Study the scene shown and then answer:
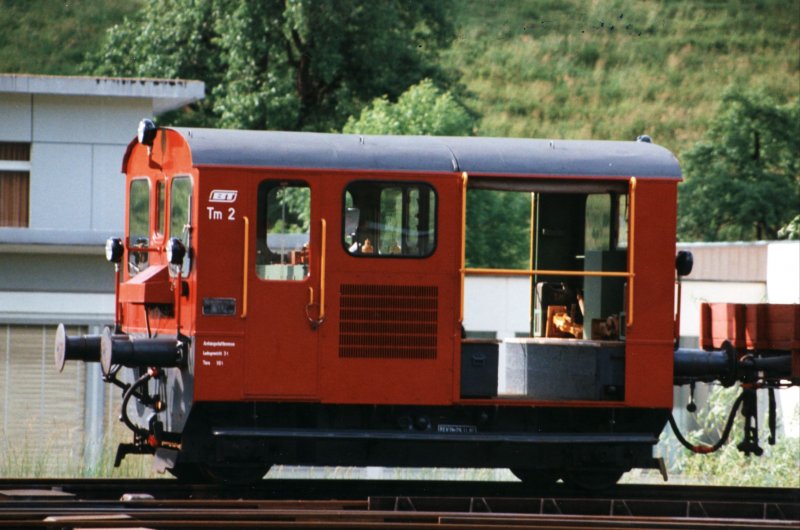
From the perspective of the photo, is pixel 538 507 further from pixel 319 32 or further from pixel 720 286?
pixel 319 32

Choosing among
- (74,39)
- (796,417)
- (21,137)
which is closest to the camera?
(796,417)

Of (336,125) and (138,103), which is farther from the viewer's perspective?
(336,125)

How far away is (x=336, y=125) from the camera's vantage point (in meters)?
41.4

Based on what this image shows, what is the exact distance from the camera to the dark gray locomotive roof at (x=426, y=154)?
11352 mm

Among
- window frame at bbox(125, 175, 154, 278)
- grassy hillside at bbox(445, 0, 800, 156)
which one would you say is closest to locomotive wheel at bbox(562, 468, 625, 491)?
window frame at bbox(125, 175, 154, 278)

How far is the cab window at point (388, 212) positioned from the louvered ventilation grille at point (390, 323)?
0.32 metres

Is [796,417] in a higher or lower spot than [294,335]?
lower

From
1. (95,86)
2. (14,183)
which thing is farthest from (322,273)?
(14,183)

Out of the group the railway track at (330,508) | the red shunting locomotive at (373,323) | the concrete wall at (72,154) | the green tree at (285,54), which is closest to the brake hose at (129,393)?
the red shunting locomotive at (373,323)

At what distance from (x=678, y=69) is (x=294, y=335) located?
62.4m

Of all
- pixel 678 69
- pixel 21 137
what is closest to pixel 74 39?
pixel 678 69

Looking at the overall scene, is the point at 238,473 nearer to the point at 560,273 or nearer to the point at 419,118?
the point at 560,273

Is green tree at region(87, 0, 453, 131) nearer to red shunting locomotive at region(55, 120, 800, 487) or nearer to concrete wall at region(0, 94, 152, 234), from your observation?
concrete wall at region(0, 94, 152, 234)

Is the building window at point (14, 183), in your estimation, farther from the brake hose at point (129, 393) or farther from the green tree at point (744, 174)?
the green tree at point (744, 174)
